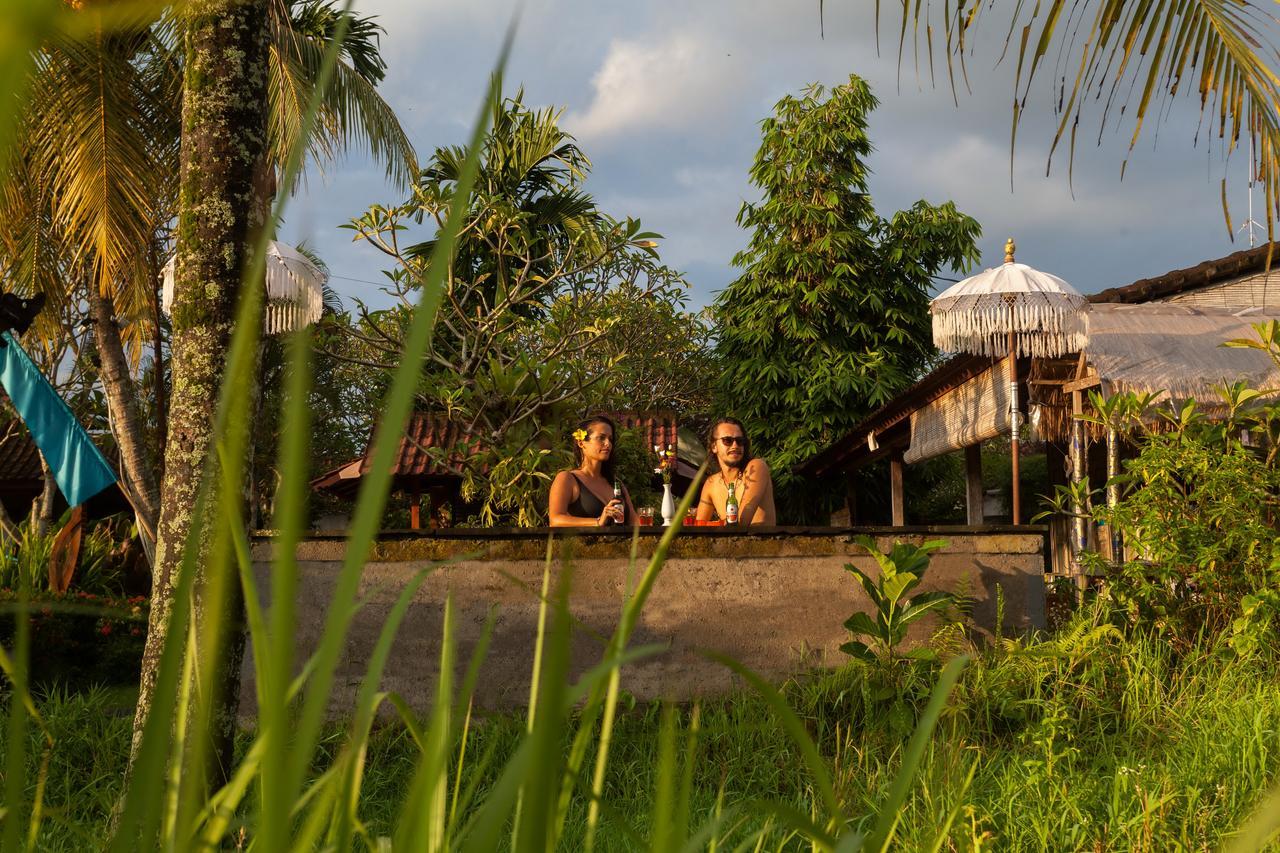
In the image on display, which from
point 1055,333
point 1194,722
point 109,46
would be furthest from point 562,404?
point 1194,722

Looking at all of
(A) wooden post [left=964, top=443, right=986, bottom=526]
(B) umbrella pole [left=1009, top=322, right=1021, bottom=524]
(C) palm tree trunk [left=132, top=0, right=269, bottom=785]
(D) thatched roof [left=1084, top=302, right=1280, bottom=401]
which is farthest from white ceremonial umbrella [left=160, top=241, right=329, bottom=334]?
(A) wooden post [left=964, top=443, right=986, bottom=526]

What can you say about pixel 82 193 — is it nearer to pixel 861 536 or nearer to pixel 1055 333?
pixel 861 536

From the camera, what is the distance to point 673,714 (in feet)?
1.65

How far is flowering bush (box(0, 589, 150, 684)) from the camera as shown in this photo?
6672mm

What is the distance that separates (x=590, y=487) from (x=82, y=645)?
391 centimetres

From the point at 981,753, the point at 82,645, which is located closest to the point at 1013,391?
the point at 981,753

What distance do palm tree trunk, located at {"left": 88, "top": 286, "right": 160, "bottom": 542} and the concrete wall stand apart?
6.04 meters

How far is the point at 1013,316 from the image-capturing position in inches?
409

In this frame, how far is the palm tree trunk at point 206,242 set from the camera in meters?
3.35

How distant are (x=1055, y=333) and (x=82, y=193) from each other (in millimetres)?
9385

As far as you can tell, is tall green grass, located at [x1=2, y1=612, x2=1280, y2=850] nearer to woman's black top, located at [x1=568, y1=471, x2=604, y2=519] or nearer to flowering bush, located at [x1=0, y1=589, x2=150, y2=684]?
woman's black top, located at [x1=568, y1=471, x2=604, y2=519]

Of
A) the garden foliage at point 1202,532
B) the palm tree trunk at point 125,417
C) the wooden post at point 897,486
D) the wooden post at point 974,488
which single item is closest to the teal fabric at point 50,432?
the palm tree trunk at point 125,417

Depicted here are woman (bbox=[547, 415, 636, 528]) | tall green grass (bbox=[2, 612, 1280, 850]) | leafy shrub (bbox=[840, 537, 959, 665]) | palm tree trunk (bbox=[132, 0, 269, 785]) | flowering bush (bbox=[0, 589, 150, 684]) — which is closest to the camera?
tall green grass (bbox=[2, 612, 1280, 850])

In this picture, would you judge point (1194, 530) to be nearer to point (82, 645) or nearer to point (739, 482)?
point (739, 482)
